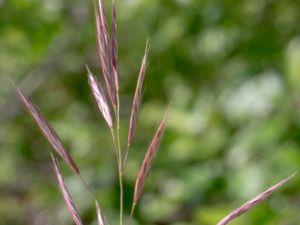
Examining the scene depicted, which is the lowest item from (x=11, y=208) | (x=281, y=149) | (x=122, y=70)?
(x=11, y=208)

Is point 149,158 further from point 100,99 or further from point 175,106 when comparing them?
point 175,106

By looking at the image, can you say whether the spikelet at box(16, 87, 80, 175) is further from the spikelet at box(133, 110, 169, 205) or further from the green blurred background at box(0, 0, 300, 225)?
the green blurred background at box(0, 0, 300, 225)

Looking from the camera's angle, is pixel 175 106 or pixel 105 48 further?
pixel 175 106

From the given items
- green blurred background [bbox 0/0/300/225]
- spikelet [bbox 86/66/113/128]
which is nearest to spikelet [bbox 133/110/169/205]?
spikelet [bbox 86/66/113/128]

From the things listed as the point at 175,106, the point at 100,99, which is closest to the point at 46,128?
the point at 100,99

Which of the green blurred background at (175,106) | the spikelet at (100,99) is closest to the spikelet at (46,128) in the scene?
the spikelet at (100,99)

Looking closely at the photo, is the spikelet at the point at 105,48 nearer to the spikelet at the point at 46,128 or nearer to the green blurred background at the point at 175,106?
the spikelet at the point at 46,128

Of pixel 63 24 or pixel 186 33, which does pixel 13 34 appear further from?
pixel 186 33

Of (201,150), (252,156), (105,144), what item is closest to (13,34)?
(105,144)
